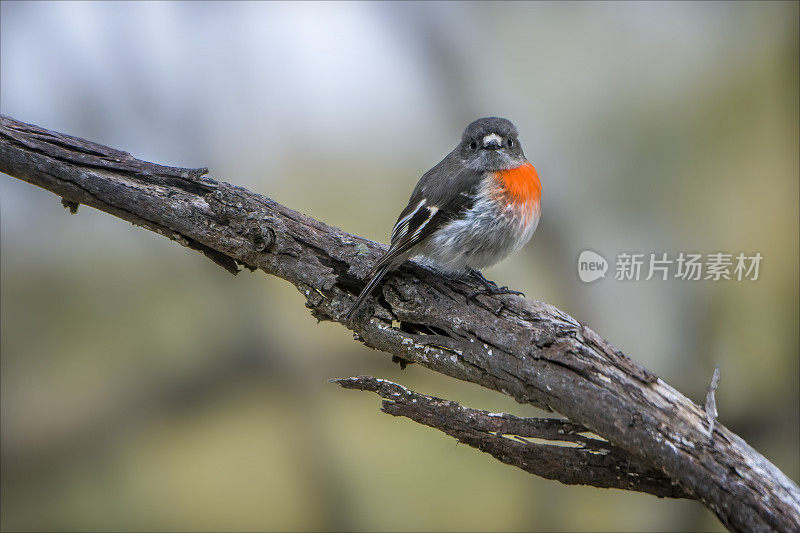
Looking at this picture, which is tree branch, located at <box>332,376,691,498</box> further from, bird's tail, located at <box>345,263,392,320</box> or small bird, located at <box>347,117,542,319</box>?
small bird, located at <box>347,117,542,319</box>

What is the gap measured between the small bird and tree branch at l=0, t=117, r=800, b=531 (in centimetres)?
12

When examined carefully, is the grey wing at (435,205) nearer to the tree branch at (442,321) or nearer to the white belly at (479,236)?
the white belly at (479,236)

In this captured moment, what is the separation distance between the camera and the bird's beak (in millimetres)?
2633

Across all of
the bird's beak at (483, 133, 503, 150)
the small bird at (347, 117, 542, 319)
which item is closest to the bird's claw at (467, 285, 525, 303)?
the small bird at (347, 117, 542, 319)

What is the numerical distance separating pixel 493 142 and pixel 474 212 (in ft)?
1.05

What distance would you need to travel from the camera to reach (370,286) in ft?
7.64

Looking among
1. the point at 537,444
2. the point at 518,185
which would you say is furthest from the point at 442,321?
the point at 518,185

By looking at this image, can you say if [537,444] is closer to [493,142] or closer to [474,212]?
[474,212]

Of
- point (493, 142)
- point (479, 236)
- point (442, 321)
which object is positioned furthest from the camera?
point (493, 142)

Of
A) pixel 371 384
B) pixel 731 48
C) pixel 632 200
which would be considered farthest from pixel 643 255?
pixel 371 384

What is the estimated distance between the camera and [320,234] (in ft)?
8.33

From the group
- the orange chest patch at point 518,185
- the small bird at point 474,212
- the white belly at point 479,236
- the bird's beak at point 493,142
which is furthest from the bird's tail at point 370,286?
the bird's beak at point 493,142

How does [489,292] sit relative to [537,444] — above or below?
above

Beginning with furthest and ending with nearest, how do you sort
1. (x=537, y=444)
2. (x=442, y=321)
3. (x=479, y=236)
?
(x=479, y=236)
(x=442, y=321)
(x=537, y=444)
